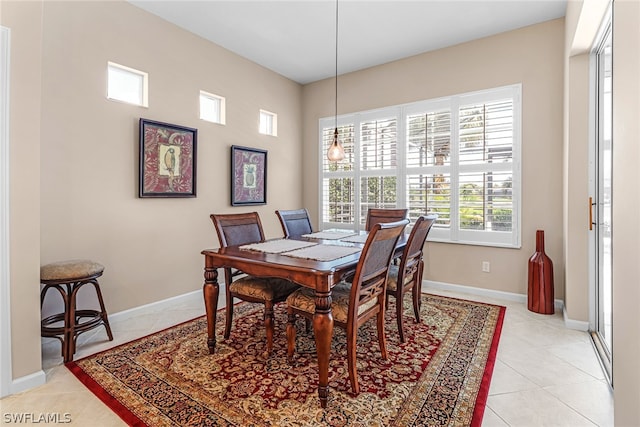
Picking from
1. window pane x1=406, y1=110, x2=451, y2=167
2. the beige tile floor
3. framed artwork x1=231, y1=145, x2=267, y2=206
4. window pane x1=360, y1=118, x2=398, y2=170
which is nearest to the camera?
the beige tile floor

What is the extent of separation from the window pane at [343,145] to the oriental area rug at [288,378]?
103 inches

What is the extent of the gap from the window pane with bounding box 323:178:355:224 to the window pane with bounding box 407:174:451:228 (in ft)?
3.01

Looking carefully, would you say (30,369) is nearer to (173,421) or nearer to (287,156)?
(173,421)

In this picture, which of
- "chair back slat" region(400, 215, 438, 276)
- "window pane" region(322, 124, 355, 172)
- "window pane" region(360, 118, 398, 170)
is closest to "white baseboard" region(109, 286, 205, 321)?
"chair back slat" region(400, 215, 438, 276)

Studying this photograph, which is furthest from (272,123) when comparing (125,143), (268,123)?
(125,143)

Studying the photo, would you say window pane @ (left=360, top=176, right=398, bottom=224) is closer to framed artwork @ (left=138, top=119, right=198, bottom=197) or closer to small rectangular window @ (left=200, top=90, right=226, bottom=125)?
small rectangular window @ (left=200, top=90, right=226, bottom=125)

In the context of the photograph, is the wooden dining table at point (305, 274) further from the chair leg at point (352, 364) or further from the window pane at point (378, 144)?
the window pane at point (378, 144)

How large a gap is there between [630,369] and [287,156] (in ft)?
14.5

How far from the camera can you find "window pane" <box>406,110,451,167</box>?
400 centimetres

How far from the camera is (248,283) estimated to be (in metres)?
2.43

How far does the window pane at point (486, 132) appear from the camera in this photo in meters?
3.62

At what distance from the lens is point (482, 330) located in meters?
2.81

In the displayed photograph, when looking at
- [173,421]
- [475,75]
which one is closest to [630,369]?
[173,421]

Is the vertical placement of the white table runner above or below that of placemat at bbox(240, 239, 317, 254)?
above
